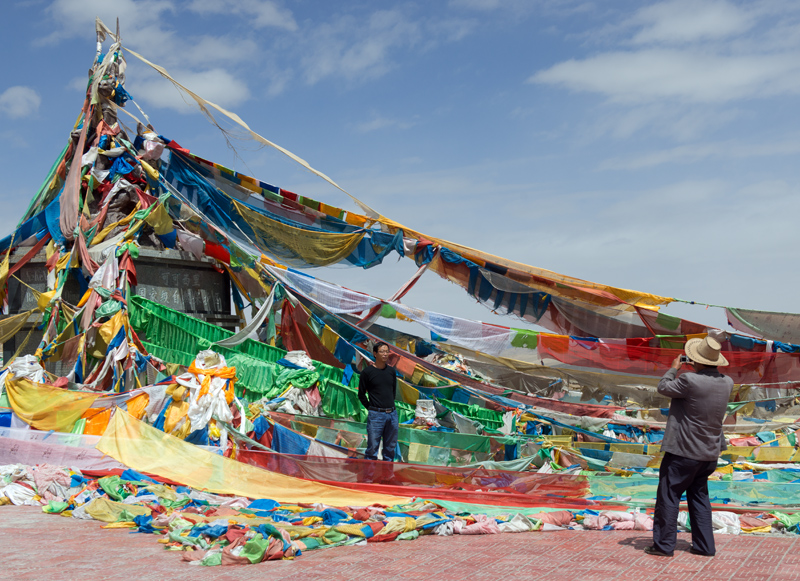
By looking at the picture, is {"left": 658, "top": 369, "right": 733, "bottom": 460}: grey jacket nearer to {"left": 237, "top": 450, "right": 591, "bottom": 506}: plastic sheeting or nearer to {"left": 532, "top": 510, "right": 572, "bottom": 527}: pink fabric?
{"left": 532, "top": 510, "right": 572, "bottom": 527}: pink fabric

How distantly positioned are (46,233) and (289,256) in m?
3.92

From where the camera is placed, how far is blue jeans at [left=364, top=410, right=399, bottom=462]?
289 inches

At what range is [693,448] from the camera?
4.71 m

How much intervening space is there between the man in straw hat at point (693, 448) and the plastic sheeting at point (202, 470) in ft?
7.10

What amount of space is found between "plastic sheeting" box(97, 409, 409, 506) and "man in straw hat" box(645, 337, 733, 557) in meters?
2.16

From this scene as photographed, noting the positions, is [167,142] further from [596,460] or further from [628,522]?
[628,522]

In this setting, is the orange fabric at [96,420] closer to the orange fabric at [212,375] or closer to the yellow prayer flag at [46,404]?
the yellow prayer flag at [46,404]

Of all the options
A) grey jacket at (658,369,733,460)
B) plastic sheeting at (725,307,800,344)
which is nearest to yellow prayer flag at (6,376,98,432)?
grey jacket at (658,369,733,460)

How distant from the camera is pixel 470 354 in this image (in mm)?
11008

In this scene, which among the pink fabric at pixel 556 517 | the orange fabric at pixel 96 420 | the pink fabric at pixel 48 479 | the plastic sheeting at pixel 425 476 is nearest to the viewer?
→ the pink fabric at pixel 556 517

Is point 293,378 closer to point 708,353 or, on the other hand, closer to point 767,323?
point 708,353

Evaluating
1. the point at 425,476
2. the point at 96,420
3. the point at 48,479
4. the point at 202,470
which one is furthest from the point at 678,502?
the point at 96,420

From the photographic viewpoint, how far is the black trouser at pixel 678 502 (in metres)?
4.63

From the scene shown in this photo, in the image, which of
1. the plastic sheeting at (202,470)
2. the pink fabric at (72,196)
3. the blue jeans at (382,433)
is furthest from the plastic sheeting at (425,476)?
the pink fabric at (72,196)
